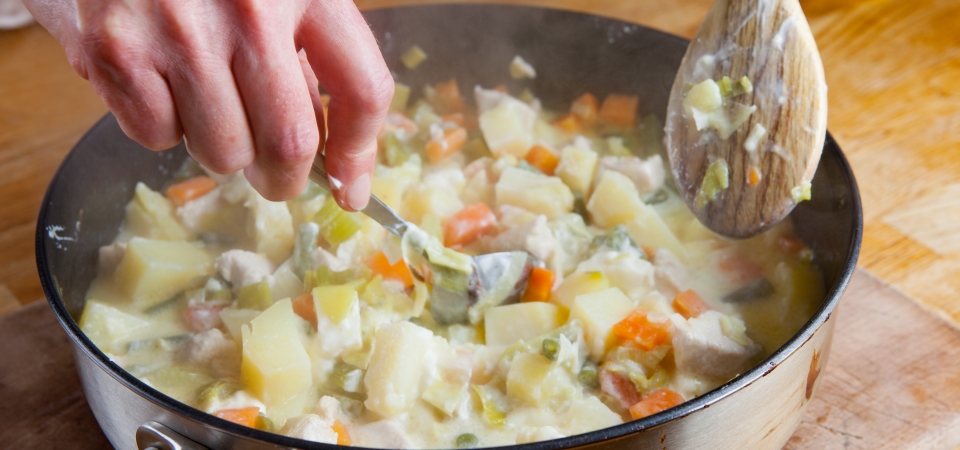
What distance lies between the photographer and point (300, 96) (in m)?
1.17

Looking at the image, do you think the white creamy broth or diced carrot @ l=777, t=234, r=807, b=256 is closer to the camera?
the white creamy broth

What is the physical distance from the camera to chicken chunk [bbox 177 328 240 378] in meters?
1.79

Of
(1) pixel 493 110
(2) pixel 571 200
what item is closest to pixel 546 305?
(2) pixel 571 200

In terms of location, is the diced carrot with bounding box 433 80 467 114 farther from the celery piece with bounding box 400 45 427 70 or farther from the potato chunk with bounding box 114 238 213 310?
the potato chunk with bounding box 114 238 213 310

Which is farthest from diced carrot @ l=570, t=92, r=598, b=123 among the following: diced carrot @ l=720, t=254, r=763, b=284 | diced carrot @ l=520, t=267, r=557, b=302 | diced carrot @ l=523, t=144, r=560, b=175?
diced carrot @ l=520, t=267, r=557, b=302

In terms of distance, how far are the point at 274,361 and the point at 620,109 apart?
1.44 meters

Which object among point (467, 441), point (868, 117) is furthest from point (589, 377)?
point (868, 117)

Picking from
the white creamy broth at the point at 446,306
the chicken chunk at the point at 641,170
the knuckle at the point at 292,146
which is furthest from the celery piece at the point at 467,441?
the chicken chunk at the point at 641,170

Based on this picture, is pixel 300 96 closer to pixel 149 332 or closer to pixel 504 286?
pixel 504 286

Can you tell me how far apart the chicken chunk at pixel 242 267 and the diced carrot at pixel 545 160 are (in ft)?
2.76

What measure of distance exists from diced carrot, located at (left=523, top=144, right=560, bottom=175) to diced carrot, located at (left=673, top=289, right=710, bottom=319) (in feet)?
2.02

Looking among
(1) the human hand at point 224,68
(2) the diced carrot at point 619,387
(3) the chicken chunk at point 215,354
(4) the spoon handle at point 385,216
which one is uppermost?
(1) the human hand at point 224,68

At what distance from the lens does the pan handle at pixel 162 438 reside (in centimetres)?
133

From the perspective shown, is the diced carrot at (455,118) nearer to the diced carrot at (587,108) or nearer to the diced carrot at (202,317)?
the diced carrot at (587,108)
